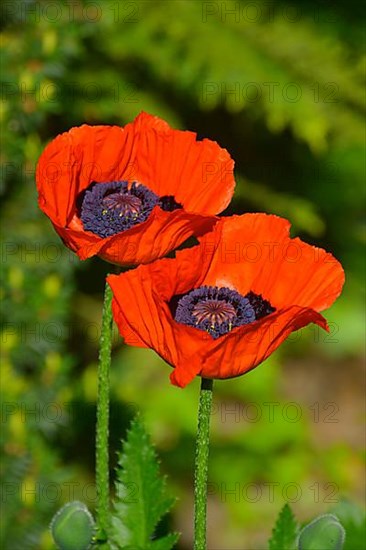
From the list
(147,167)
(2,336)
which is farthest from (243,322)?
(2,336)

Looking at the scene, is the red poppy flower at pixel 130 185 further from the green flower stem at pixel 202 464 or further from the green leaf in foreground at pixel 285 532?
the green leaf in foreground at pixel 285 532

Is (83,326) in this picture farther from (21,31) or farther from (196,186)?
(196,186)

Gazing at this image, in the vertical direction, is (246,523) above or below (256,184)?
below

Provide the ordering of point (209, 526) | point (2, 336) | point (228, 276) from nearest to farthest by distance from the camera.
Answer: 1. point (228, 276)
2. point (2, 336)
3. point (209, 526)


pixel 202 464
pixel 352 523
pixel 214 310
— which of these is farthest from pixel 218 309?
pixel 352 523

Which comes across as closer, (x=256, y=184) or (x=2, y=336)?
(x=2, y=336)

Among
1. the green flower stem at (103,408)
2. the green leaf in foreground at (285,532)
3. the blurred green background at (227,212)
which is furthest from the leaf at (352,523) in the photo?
the blurred green background at (227,212)
